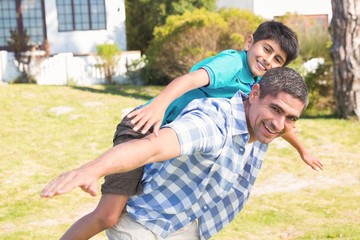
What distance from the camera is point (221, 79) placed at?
3.75m

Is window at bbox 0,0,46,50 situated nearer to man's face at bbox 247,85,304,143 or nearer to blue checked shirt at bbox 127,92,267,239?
blue checked shirt at bbox 127,92,267,239

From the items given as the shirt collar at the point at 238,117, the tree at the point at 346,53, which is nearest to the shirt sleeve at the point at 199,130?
the shirt collar at the point at 238,117

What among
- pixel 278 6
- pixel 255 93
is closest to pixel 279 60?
pixel 255 93

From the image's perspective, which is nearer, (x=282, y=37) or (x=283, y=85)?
(x=283, y=85)

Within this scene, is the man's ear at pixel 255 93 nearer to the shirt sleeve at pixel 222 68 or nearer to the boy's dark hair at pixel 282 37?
the shirt sleeve at pixel 222 68

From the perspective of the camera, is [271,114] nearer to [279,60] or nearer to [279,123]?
[279,123]

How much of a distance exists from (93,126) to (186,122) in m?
9.15

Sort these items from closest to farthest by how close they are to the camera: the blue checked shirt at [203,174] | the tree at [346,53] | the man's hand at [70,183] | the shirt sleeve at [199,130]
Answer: the man's hand at [70,183] < the shirt sleeve at [199,130] < the blue checked shirt at [203,174] < the tree at [346,53]

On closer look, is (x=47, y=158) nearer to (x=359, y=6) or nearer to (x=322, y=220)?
(x=322, y=220)

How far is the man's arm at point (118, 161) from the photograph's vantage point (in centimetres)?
233

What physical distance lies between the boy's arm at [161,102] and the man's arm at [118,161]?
13cm

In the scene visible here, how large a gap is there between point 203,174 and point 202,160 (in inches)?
4.8

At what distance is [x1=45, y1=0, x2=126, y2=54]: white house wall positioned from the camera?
23156 mm

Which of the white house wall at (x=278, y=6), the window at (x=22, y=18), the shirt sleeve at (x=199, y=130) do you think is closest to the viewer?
the shirt sleeve at (x=199, y=130)
